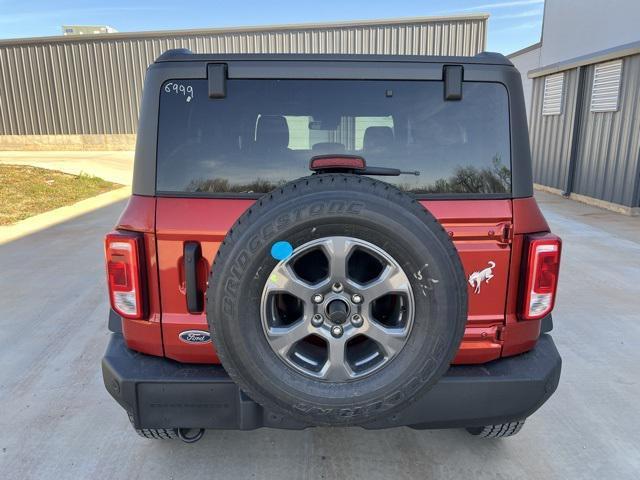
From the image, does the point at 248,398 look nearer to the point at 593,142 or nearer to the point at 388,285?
the point at 388,285

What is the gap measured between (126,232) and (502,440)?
2248mm

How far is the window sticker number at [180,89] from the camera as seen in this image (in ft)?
6.57

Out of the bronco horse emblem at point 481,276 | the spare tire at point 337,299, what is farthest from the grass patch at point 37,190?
the bronco horse emblem at point 481,276

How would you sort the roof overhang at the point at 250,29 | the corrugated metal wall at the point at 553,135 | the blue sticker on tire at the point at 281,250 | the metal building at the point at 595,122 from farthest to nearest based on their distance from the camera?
the roof overhang at the point at 250,29 → the corrugated metal wall at the point at 553,135 → the metal building at the point at 595,122 → the blue sticker on tire at the point at 281,250

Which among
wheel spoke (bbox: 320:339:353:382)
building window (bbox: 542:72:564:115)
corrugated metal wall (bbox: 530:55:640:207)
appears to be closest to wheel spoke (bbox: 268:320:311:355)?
wheel spoke (bbox: 320:339:353:382)

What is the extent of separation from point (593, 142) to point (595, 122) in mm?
419

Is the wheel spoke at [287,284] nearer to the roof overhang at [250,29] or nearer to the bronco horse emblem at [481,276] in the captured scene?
the bronco horse emblem at [481,276]

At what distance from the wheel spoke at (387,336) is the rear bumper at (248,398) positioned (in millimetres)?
314

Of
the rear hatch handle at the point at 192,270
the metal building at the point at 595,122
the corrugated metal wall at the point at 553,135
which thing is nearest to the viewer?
the rear hatch handle at the point at 192,270

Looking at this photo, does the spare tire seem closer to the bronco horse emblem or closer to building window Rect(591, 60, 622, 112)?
the bronco horse emblem

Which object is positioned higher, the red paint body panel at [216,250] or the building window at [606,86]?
the building window at [606,86]

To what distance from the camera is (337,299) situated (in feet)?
5.74

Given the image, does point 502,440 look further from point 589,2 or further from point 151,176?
point 589,2

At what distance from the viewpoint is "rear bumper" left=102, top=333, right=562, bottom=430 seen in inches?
78.0
